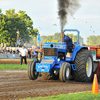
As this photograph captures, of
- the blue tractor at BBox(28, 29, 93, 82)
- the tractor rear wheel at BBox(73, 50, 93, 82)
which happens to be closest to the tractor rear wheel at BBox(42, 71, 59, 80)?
the blue tractor at BBox(28, 29, 93, 82)

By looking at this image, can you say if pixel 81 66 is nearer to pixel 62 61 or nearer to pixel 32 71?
pixel 62 61

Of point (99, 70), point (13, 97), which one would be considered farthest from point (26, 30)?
point (13, 97)

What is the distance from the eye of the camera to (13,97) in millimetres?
7309

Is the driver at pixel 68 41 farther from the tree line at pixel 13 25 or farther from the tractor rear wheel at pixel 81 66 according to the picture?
the tree line at pixel 13 25

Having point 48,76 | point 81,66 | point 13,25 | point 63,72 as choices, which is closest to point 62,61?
point 81,66

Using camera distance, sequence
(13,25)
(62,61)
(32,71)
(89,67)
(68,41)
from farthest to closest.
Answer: (13,25) < (89,67) < (68,41) < (62,61) < (32,71)

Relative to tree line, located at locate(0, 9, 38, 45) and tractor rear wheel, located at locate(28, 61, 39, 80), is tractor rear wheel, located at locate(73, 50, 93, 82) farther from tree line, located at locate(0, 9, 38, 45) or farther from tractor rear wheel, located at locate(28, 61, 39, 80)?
tree line, located at locate(0, 9, 38, 45)

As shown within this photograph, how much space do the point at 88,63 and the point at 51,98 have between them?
552cm

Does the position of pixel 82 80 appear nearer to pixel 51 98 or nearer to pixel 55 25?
pixel 55 25

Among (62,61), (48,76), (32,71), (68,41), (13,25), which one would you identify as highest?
(13,25)

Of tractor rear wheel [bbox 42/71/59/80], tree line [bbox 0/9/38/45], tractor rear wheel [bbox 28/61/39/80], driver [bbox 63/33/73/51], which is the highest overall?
tree line [bbox 0/9/38/45]

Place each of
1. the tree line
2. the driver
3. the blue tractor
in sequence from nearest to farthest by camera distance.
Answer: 1. the blue tractor
2. the driver
3. the tree line

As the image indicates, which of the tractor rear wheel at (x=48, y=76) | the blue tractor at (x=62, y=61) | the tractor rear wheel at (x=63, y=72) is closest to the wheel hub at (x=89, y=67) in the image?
the blue tractor at (x=62, y=61)

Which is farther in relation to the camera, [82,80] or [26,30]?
[26,30]
